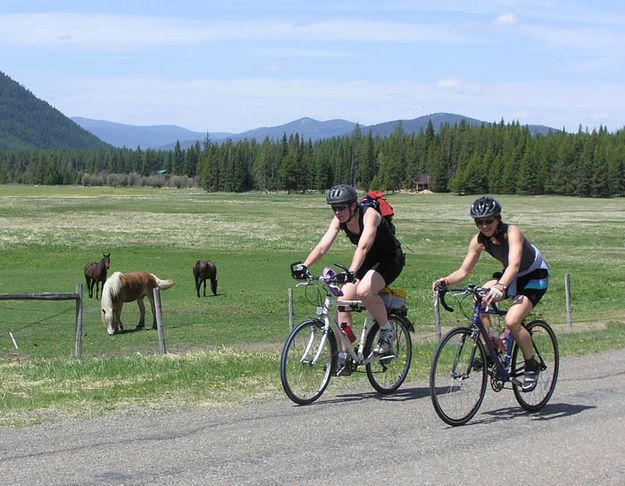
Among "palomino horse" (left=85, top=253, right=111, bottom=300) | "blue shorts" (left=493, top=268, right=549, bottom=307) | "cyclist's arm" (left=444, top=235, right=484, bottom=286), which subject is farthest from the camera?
"palomino horse" (left=85, top=253, right=111, bottom=300)

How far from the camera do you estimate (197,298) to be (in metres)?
33.3

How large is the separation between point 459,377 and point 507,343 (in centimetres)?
91

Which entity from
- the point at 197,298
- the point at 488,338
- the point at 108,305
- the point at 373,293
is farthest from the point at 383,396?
the point at 197,298

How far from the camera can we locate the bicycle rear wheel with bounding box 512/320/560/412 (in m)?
9.41

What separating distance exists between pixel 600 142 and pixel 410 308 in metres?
Answer: 174

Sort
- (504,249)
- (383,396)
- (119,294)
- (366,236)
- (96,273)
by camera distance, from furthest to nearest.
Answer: (96,273)
(119,294)
(383,396)
(366,236)
(504,249)

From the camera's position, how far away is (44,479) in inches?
255

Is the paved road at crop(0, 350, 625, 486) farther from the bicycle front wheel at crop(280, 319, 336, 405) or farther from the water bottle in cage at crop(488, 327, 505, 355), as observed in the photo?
the water bottle in cage at crop(488, 327, 505, 355)

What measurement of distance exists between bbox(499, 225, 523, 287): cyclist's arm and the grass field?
2931 mm

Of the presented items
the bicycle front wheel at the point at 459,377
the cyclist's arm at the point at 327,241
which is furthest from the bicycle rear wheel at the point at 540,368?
the cyclist's arm at the point at 327,241

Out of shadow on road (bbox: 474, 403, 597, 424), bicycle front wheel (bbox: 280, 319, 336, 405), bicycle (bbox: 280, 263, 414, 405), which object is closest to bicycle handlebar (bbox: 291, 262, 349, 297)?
bicycle (bbox: 280, 263, 414, 405)

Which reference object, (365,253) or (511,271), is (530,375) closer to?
(511,271)

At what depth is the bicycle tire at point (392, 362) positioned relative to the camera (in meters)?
9.95

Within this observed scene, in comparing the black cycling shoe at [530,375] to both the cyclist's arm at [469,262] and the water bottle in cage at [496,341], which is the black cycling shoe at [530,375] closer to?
the water bottle in cage at [496,341]
